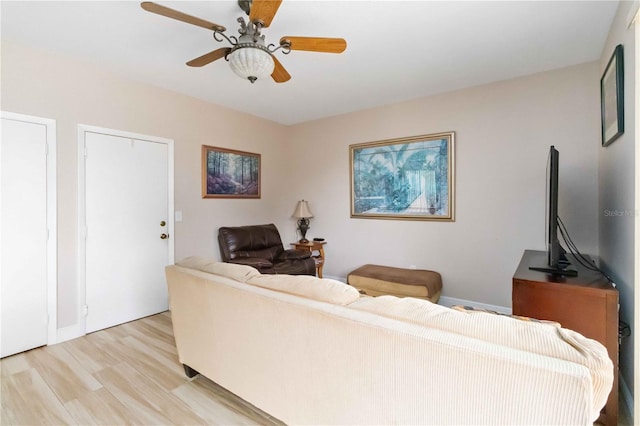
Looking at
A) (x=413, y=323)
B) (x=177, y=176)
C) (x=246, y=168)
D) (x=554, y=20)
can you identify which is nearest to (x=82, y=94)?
(x=177, y=176)

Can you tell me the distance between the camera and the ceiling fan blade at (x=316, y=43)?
1829mm

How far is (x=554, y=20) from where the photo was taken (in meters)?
2.10

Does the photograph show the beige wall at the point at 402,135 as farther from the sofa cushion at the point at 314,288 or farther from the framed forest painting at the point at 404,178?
A: the sofa cushion at the point at 314,288

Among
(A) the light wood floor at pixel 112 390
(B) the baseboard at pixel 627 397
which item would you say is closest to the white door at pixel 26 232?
(A) the light wood floor at pixel 112 390

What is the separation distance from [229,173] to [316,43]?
2.55 m

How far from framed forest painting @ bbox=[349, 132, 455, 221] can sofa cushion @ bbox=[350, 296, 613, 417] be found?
8.76 feet

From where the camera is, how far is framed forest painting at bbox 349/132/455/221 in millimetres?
3484

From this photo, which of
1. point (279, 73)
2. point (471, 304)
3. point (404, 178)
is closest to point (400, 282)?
point (471, 304)

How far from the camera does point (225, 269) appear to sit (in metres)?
1.73

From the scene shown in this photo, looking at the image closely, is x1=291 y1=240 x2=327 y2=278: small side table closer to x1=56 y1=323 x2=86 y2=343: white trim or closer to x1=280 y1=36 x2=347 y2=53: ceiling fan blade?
x1=56 y1=323 x2=86 y2=343: white trim

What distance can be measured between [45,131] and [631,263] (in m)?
→ 4.32

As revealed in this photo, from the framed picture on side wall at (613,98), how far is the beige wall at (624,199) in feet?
0.19

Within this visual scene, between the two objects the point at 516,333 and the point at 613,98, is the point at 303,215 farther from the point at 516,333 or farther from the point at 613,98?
the point at 516,333

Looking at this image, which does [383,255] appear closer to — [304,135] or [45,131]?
[304,135]
